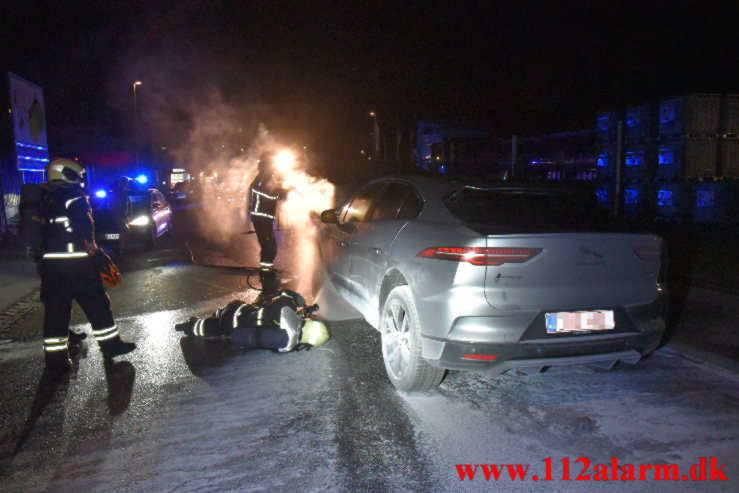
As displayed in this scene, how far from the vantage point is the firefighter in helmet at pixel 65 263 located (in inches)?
180

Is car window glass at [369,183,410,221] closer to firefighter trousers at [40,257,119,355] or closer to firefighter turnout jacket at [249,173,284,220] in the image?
firefighter trousers at [40,257,119,355]

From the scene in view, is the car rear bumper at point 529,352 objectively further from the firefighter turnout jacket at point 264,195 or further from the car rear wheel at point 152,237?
the car rear wheel at point 152,237

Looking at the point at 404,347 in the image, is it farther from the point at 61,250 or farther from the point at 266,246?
the point at 266,246

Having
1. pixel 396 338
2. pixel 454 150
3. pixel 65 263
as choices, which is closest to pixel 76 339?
pixel 65 263

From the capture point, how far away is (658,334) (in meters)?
3.71

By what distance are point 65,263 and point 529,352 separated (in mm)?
3785

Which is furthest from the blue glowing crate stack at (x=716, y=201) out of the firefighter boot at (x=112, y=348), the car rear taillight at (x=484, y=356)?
the firefighter boot at (x=112, y=348)

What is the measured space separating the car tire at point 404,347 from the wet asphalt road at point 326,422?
0.12 metres

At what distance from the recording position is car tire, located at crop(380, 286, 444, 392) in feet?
12.4

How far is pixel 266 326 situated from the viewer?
4.93 m

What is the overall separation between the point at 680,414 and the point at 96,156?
29.9m

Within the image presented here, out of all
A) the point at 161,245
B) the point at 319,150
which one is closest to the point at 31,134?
the point at 161,245

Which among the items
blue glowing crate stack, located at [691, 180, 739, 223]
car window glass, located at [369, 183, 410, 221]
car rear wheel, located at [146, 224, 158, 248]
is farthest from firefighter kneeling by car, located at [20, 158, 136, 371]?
blue glowing crate stack, located at [691, 180, 739, 223]

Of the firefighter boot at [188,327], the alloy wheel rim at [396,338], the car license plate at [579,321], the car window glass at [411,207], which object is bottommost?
the firefighter boot at [188,327]
